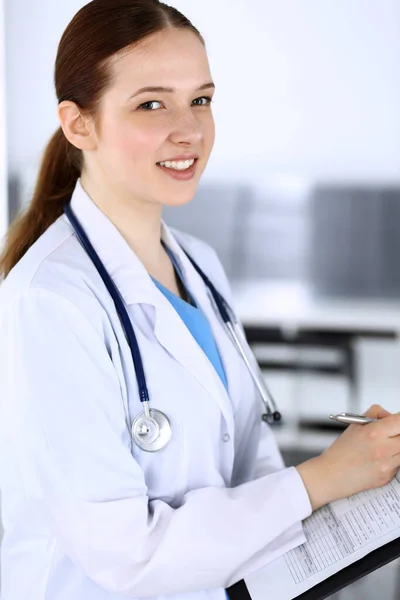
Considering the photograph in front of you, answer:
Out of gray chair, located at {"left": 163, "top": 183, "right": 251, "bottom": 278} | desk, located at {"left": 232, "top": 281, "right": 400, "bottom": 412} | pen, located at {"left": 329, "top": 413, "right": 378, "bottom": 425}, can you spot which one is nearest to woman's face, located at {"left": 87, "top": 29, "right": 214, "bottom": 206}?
pen, located at {"left": 329, "top": 413, "right": 378, "bottom": 425}

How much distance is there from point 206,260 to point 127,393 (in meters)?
0.46

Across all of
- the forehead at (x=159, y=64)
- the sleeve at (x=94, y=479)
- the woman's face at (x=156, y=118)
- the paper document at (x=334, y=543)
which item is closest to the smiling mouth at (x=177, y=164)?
the woman's face at (x=156, y=118)

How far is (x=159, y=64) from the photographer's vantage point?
39.8 inches

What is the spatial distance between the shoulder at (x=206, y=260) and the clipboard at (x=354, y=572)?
0.56 m

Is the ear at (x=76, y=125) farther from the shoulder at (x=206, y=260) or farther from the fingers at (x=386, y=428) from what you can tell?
the fingers at (x=386, y=428)

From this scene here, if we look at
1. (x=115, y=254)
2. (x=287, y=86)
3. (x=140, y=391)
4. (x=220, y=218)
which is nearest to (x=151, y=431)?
(x=140, y=391)

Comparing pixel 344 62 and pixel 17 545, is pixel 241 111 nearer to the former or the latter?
pixel 344 62

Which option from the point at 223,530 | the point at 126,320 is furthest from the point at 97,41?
the point at 223,530

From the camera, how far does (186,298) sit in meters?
1.25

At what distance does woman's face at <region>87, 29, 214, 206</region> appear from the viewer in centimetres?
101

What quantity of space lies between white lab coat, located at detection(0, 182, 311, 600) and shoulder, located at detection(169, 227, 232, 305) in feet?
0.94

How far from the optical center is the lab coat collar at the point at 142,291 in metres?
1.04

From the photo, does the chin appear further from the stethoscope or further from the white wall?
the white wall

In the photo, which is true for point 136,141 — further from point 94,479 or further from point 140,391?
point 94,479
